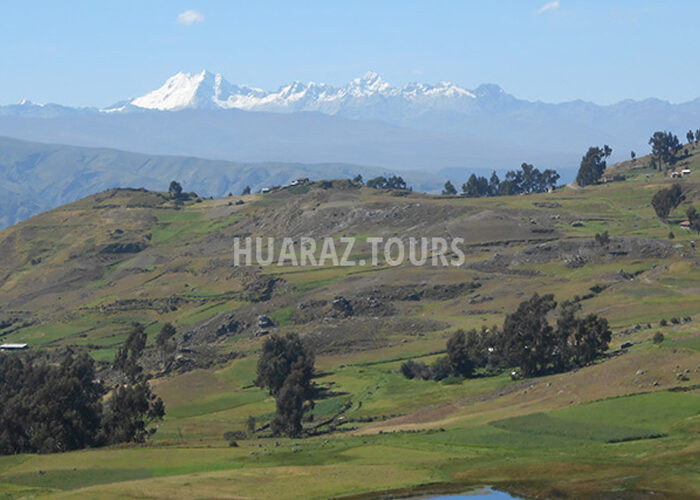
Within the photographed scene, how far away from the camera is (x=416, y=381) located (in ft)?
357

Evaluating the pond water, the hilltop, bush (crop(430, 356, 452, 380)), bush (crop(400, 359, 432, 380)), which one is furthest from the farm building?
the pond water

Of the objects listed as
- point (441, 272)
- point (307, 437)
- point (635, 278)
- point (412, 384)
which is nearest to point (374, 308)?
point (441, 272)

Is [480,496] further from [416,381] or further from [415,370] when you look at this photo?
[415,370]

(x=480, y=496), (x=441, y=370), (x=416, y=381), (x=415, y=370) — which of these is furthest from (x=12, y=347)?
(x=480, y=496)

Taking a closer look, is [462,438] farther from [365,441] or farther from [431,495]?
[431,495]

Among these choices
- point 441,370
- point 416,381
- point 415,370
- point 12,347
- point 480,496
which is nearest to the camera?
point 480,496

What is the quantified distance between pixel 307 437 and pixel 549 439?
2355 cm

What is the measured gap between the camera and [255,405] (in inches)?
4267

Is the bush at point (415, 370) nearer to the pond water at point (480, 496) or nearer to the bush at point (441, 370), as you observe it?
the bush at point (441, 370)

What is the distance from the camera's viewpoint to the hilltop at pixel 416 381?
6006 centimetres

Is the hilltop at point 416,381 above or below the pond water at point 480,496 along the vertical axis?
above

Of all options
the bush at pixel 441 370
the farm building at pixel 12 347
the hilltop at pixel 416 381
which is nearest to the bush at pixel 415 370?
the bush at pixel 441 370

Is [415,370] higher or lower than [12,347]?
lower

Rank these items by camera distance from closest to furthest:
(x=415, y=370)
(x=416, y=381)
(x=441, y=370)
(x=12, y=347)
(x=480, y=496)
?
1. (x=480, y=496)
2. (x=416, y=381)
3. (x=441, y=370)
4. (x=415, y=370)
5. (x=12, y=347)
